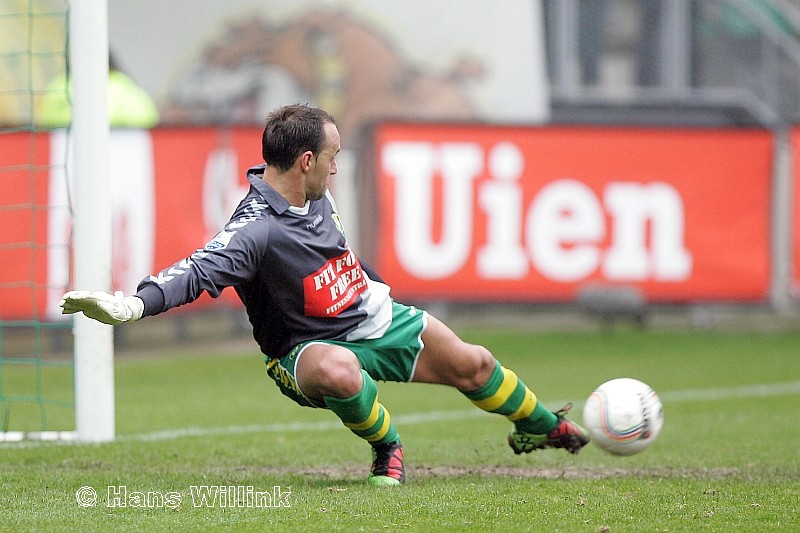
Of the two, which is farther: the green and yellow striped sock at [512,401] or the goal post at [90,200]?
the goal post at [90,200]

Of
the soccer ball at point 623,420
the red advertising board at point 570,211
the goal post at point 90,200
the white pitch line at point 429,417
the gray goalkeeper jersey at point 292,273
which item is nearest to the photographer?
the gray goalkeeper jersey at point 292,273

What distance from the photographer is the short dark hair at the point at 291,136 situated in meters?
5.10

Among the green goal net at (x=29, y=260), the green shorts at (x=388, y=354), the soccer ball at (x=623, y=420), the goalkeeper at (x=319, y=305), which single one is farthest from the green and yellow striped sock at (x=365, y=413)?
the green goal net at (x=29, y=260)

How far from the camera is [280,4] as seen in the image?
60.5 ft

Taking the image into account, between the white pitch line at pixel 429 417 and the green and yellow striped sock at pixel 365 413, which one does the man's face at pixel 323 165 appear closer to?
the green and yellow striped sock at pixel 365 413

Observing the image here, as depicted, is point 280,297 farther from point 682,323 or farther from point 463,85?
point 463,85

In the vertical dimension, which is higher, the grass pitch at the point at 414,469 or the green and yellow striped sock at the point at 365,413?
the green and yellow striped sock at the point at 365,413

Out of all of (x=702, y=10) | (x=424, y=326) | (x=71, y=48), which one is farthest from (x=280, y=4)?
(x=424, y=326)

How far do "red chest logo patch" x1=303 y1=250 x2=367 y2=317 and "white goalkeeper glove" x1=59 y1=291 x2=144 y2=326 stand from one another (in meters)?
0.89

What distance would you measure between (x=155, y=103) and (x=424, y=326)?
13.0 metres

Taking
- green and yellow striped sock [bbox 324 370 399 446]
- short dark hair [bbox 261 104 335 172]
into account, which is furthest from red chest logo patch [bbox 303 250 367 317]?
short dark hair [bbox 261 104 335 172]

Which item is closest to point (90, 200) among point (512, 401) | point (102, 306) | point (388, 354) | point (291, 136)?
point (291, 136)

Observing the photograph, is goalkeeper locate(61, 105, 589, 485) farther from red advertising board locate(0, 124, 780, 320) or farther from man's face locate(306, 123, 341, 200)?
red advertising board locate(0, 124, 780, 320)

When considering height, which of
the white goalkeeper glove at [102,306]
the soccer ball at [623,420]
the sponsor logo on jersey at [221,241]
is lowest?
the soccer ball at [623,420]
